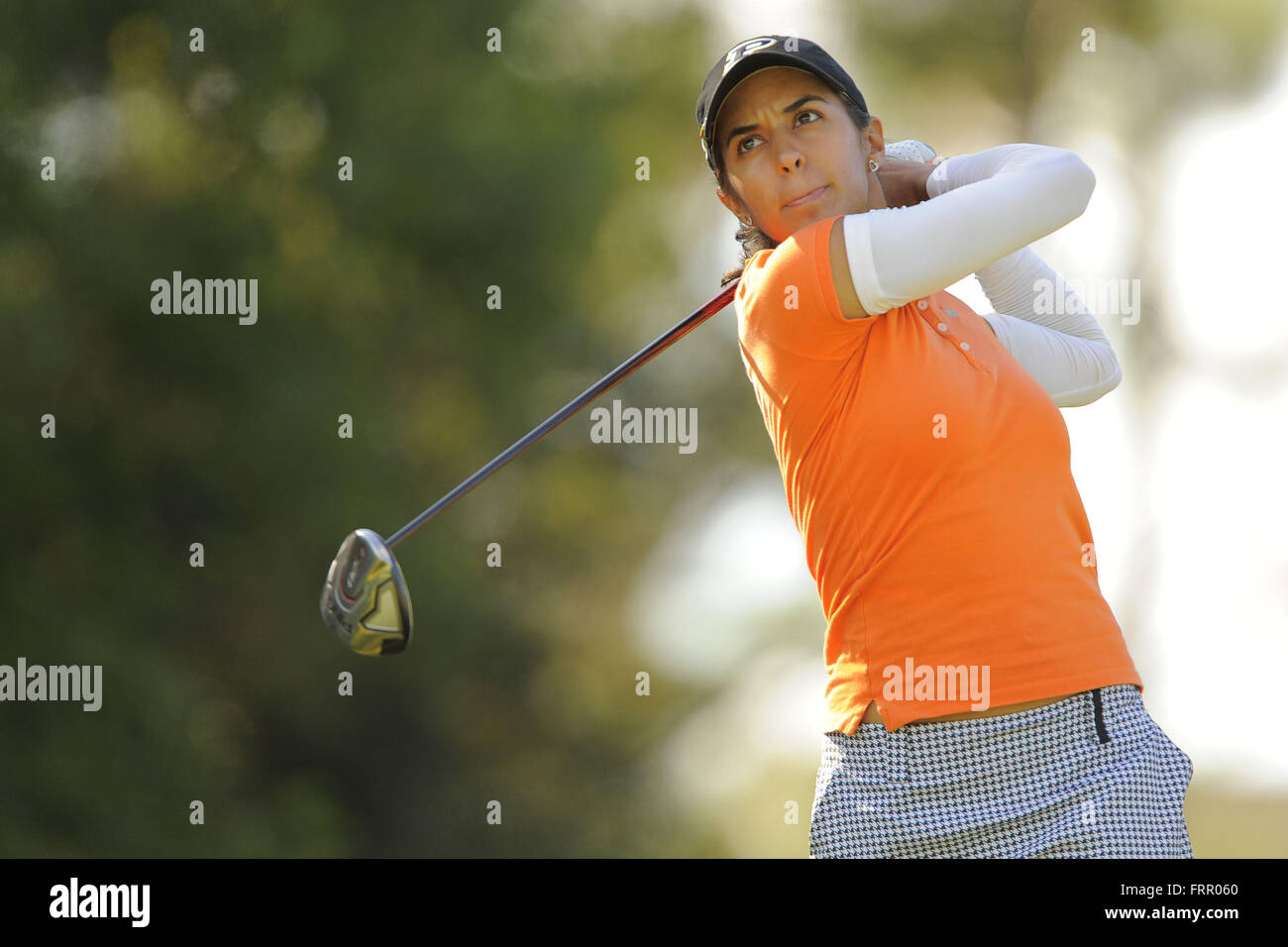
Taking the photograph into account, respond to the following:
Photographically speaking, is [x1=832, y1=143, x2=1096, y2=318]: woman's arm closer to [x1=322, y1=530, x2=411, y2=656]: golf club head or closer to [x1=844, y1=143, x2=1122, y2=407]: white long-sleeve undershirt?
[x1=844, y1=143, x2=1122, y2=407]: white long-sleeve undershirt

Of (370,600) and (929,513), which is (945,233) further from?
(370,600)

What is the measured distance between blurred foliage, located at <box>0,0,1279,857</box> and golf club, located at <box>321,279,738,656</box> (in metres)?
5.16

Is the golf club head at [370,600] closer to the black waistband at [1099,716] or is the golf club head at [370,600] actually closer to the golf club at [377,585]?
the golf club at [377,585]

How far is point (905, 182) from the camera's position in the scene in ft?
7.06

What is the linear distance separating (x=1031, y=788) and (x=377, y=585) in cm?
100

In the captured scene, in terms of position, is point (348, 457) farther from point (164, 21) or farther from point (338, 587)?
point (338, 587)

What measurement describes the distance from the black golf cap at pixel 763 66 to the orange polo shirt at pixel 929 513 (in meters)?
0.25

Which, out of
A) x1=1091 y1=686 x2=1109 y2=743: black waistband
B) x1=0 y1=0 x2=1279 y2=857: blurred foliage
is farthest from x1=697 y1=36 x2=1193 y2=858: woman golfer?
x1=0 y1=0 x2=1279 y2=857: blurred foliage

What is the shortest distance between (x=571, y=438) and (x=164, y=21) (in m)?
3.04

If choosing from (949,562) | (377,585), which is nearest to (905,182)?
(949,562)

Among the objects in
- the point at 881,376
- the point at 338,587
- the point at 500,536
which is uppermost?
the point at 500,536

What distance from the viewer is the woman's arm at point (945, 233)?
1836 mm

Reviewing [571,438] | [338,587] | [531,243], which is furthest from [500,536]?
[338,587]
